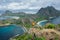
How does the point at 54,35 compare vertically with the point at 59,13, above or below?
above

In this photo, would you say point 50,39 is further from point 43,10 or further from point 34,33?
point 43,10

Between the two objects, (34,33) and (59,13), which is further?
(59,13)

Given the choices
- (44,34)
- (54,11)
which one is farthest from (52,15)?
(44,34)

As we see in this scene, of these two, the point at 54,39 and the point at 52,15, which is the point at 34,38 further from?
the point at 52,15

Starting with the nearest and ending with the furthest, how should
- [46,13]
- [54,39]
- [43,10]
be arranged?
1. [54,39]
2. [46,13]
3. [43,10]

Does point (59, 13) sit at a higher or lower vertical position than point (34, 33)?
lower

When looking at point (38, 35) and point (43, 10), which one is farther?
point (43, 10)

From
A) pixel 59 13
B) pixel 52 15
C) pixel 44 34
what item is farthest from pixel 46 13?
pixel 44 34

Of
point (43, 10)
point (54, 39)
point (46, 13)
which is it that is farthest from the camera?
point (43, 10)
